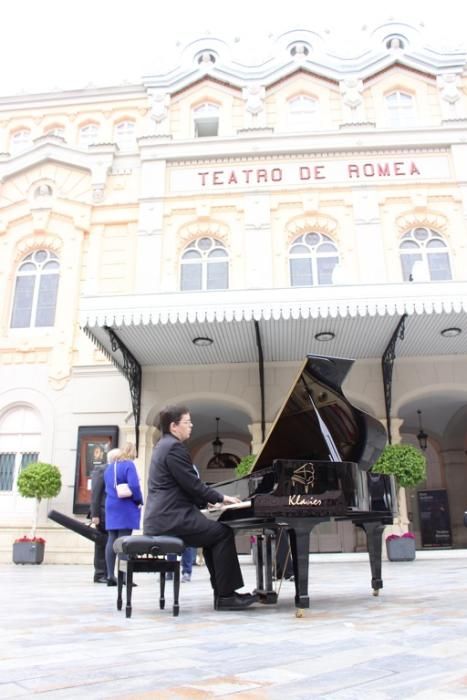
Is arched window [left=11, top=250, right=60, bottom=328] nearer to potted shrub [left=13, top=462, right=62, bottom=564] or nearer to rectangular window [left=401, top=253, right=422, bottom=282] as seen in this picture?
potted shrub [left=13, top=462, right=62, bottom=564]

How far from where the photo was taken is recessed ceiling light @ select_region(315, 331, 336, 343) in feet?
36.8

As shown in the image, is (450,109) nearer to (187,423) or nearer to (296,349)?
(296,349)

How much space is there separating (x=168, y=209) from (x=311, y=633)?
12.7 meters

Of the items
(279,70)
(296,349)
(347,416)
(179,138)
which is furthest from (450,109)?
(347,416)

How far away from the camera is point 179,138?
51.8 feet

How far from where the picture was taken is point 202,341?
1149 cm

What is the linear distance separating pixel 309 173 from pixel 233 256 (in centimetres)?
301

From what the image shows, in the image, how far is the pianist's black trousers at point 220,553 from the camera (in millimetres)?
4344

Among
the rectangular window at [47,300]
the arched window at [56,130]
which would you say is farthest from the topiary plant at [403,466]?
the arched window at [56,130]

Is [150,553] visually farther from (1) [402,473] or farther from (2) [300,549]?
(1) [402,473]

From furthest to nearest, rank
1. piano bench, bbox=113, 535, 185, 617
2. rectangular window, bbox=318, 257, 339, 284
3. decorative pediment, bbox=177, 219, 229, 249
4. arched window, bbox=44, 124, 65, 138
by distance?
1. arched window, bbox=44, 124, 65, 138
2. decorative pediment, bbox=177, 219, 229, 249
3. rectangular window, bbox=318, 257, 339, 284
4. piano bench, bbox=113, 535, 185, 617

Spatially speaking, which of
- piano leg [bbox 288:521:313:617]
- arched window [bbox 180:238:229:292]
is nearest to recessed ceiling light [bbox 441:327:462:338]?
arched window [bbox 180:238:229:292]

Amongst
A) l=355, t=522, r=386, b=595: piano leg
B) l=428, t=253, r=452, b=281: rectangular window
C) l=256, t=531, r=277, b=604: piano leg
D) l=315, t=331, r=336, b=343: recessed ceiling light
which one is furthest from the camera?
l=428, t=253, r=452, b=281: rectangular window

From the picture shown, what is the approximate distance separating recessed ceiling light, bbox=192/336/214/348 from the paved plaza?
6.66m
